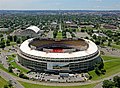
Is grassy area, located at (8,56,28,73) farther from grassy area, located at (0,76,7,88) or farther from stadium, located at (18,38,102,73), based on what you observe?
grassy area, located at (0,76,7,88)

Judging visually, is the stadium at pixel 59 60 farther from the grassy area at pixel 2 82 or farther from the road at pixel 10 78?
the grassy area at pixel 2 82

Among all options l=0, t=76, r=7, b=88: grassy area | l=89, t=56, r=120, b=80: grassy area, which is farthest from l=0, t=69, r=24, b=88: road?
l=89, t=56, r=120, b=80: grassy area

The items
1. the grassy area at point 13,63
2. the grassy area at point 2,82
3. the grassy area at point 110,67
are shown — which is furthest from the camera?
the grassy area at point 13,63

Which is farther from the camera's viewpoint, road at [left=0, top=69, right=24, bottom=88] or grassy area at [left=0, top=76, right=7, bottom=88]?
road at [left=0, top=69, right=24, bottom=88]

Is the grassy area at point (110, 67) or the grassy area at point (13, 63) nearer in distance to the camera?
the grassy area at point (110, 67)

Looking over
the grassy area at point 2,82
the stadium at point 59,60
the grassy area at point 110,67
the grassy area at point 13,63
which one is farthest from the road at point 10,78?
the grassy area at point 110,67

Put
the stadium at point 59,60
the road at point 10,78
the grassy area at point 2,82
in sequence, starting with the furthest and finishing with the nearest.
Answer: the stadium at point 59,60 → the road at point 10,78 → the grassy area at point 2,82

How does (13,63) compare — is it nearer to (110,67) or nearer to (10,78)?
(10,78)

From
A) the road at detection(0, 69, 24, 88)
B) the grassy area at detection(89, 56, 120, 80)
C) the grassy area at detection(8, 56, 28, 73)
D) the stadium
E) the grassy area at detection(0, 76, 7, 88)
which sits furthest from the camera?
the grassy area at detection(8, 56, 28, 73)

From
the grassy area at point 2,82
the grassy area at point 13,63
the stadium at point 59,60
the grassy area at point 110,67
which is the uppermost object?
the stadium at point 59,60

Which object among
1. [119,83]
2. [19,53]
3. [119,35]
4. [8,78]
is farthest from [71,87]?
[119,35]

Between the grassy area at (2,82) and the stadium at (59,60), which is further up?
the stadium at (59,60)
